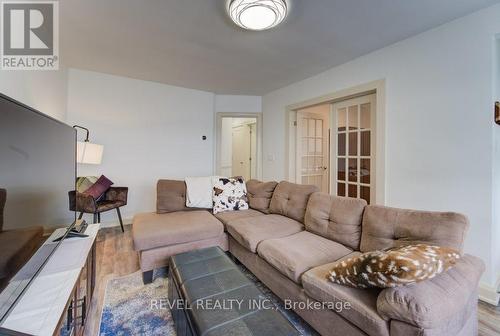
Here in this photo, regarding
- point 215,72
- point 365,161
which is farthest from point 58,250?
point 365,161

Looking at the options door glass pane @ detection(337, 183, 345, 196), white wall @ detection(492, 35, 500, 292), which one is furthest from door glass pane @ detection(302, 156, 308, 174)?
white wall @ detection(492, 35, 500, 292)

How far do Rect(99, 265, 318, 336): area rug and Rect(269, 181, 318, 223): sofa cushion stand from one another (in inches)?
30.8

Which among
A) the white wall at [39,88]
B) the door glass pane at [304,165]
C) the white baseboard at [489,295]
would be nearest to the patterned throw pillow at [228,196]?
the door glass pane at [304,165]

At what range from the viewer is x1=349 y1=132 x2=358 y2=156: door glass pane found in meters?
2.98

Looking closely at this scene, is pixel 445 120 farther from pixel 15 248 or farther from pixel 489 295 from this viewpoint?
pixel 15 248

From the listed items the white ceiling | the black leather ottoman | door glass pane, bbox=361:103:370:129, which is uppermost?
the white ceiling

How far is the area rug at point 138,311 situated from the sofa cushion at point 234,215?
0.67m

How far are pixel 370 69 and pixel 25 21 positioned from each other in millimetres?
3412

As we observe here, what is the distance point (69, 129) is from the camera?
158 cm

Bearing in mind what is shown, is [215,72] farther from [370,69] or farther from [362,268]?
[362,268]

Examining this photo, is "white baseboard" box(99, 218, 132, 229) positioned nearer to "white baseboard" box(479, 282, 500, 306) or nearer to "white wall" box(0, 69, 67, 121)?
"white wall" box(0, 69, 67, 121)

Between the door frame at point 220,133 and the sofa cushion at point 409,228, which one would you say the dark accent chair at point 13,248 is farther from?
the door frame at point 220,133

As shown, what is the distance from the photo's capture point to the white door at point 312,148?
392 centimetres

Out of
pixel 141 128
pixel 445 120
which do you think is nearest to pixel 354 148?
pixel 445 120
